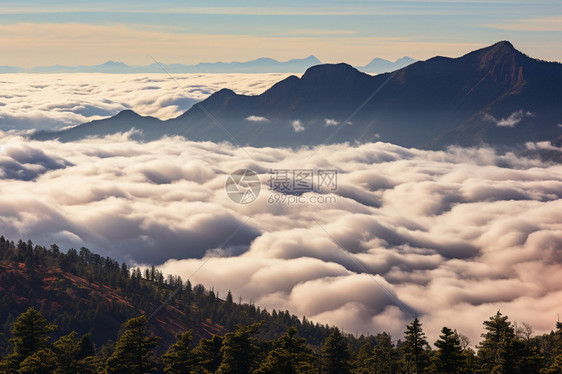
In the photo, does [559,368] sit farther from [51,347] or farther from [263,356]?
[51,347]

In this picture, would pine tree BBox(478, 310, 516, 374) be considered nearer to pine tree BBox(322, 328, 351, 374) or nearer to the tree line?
the tree line

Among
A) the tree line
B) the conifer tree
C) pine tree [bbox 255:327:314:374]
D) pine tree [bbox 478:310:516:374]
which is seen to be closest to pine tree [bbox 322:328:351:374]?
the tree line

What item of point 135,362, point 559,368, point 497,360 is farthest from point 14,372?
point 559,368

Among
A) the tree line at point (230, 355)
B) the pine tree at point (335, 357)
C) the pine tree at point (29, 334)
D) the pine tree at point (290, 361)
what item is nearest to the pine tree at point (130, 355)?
the tree line at point (230, 355)

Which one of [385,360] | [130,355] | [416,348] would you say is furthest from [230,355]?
[385,360]

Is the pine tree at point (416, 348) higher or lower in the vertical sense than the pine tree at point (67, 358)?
higher

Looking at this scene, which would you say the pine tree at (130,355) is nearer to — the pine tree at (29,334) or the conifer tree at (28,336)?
the conifer tree at (28,336)

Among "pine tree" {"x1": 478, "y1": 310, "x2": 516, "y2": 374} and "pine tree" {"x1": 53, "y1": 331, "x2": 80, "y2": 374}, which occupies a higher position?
"pine tree" {"x1": 478, "y1": 310, "x2": 516, "y2": 374}

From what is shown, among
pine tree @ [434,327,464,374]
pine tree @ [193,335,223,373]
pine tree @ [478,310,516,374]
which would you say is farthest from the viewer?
pine tree @ [193,335,223,373]
